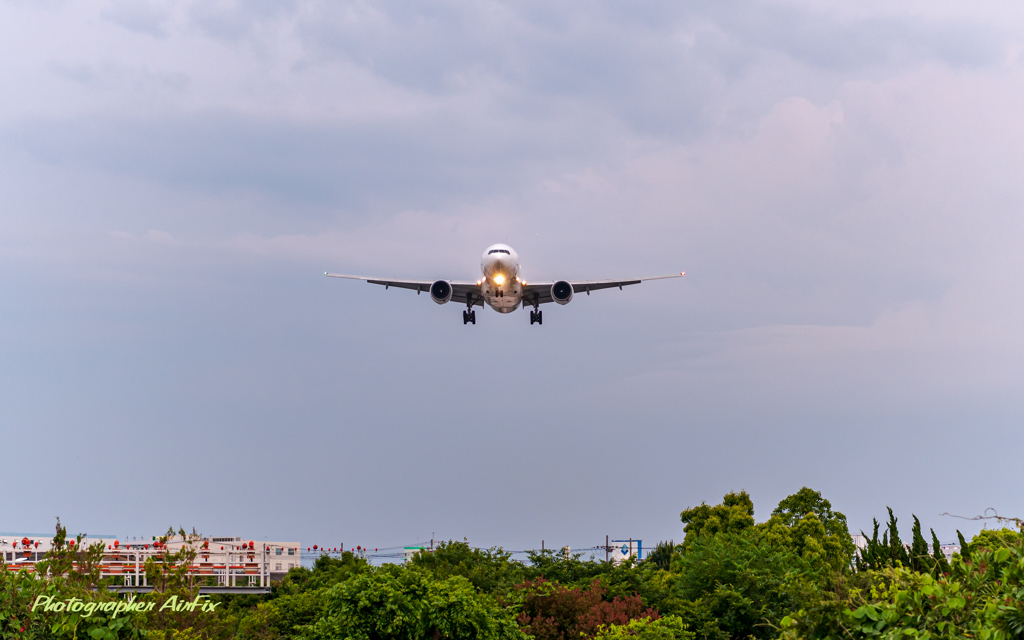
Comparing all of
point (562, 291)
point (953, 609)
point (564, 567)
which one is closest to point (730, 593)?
point (564, 567)

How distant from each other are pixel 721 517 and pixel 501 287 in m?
35.8

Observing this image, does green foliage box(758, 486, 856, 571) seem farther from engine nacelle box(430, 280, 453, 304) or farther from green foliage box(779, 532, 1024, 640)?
green foliage box(779, 532, 1024, 640)

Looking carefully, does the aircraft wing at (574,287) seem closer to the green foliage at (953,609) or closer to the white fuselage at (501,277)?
the white fuselage at (501,277)

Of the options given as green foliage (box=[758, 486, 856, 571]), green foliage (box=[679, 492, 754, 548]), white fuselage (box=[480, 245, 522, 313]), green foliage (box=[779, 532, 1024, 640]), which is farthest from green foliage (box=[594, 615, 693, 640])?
green foliage (box=[679, 492, 754, 548])

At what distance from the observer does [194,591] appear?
20.1m

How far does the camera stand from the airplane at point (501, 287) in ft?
164

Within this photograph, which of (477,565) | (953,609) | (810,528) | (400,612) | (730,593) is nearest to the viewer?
(953,609)

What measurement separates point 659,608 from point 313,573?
23759 millimetres

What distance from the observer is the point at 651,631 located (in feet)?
79.2

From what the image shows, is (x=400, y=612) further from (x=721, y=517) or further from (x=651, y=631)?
(x=721, y=517)

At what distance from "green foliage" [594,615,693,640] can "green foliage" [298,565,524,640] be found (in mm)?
6812

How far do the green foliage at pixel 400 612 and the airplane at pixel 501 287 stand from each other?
105ft

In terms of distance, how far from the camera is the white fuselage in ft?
164

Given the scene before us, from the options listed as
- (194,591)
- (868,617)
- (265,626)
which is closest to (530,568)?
(265,626)
